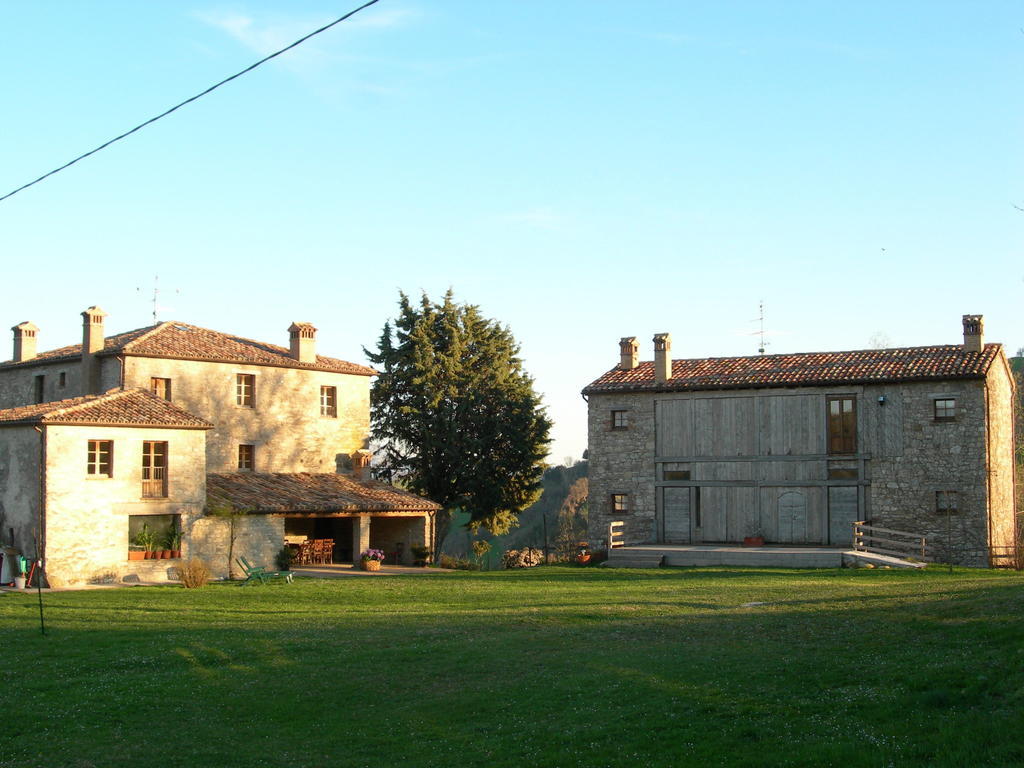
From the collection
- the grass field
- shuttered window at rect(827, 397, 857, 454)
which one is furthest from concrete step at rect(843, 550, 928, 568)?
the grass field

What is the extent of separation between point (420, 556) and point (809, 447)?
47.5 feet

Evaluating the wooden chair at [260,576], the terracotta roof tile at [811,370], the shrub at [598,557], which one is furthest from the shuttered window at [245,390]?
the shrub at [598,557]

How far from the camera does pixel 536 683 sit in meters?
13.1

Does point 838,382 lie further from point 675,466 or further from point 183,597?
point 183,597

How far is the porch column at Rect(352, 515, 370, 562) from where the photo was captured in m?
35.7

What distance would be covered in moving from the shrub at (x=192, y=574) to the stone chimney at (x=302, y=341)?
1211cm

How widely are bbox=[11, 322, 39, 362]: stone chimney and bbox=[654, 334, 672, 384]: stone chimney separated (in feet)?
78.3

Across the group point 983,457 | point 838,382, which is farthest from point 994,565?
point 838,382

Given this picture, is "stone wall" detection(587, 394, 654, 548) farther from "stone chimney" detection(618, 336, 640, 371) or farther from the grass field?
the grass field

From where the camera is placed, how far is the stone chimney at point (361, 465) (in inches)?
1580

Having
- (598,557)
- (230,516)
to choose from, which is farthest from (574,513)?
(230,516)

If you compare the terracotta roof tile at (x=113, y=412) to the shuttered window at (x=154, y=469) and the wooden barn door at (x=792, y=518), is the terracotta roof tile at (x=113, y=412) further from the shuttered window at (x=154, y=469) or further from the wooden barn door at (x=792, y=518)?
the wooden barn door at (x=792, y=518)

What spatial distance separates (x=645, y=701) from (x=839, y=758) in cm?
331

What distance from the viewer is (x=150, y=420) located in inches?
1208
